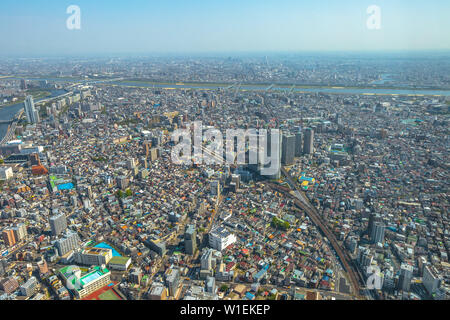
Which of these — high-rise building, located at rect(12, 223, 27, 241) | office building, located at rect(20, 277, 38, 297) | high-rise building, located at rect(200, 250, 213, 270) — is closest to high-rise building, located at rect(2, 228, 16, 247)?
high-rise building, located at rect(12, 223, 27, 241)

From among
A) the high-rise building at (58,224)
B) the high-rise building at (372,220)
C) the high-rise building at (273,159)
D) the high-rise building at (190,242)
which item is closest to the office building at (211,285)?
the high-rise building at (190,242)

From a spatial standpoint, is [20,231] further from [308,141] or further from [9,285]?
[308,141]

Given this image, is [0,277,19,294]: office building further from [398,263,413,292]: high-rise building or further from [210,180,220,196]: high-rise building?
[398,263,413,292]: high-rise building

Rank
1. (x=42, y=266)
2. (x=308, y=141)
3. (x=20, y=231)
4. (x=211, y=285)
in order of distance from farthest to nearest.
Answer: (x=308, y=141) < (x=20, y=231) < (x=42, y=266) < (x=211, y=285)

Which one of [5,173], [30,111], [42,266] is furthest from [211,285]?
[30,111]

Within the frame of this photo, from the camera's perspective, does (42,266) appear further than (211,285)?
Yes
